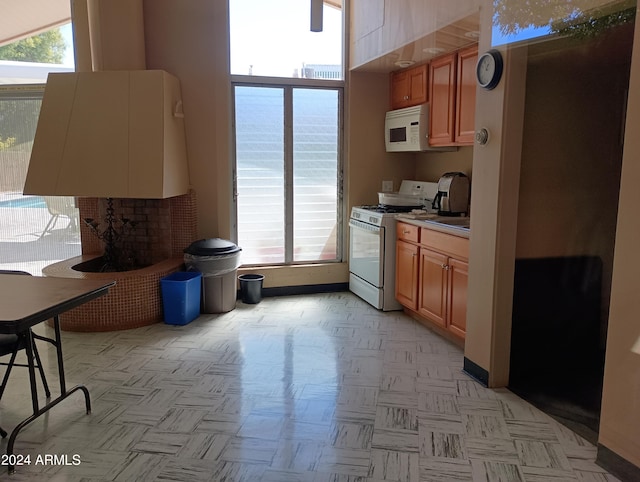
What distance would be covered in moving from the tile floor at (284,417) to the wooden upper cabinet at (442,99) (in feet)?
5.56

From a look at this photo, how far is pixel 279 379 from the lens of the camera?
10.7 feet

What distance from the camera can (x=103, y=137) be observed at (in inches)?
165

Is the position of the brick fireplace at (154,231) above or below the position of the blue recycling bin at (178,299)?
above

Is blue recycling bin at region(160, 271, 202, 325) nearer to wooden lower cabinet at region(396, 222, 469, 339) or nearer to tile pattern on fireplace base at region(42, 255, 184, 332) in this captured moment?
tile pattern on fireplace base at region(42, 255, 184, 332)

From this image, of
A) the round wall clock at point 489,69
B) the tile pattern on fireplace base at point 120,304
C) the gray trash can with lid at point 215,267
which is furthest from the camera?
the gray trash can with lid at point 215,267

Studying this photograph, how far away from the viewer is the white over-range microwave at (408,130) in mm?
4531

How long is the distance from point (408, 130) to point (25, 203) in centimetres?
391

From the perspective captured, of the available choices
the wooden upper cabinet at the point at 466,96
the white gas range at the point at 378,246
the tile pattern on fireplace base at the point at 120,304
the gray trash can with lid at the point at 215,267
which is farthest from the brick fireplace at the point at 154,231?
the wooden upper cabinet at the point at 466,96

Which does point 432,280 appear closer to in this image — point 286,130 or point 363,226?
point 363,226

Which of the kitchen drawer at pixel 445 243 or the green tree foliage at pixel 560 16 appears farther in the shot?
the kitchen drawer at pixel 445 243

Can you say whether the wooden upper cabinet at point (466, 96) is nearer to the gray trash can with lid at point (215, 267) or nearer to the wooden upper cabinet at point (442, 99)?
the wooden upper cabinet at point (442, 99)

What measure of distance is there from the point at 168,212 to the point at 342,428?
9.44 feet

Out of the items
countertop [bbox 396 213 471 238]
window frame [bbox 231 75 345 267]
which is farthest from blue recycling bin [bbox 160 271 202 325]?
countertop [bbox 396 213 471 238]

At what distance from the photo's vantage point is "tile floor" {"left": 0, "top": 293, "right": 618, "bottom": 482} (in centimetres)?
230
